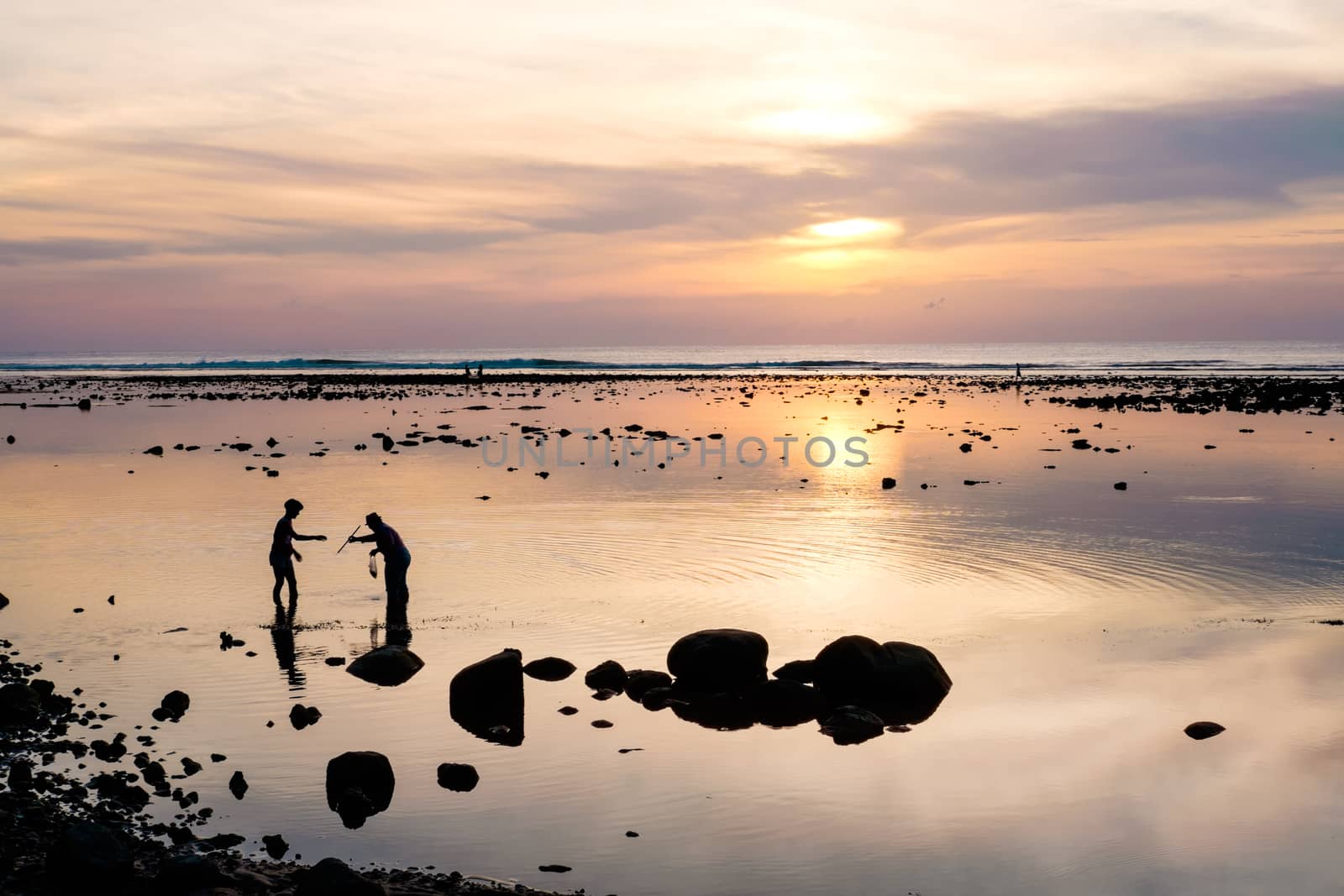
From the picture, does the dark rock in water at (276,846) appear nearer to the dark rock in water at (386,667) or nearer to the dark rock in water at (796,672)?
the dark rock in water at (386,667)

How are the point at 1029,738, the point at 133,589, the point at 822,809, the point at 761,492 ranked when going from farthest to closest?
the point at 761,492, the point at 133,589, the point at 1029,738, the point at 822,809

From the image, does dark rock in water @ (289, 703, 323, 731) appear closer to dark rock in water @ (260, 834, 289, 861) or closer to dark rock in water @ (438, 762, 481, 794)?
dark rock in water @ (438, 762, 481, 794)

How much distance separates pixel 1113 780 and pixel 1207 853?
1.80 meters

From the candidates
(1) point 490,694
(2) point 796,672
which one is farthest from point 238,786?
(2) point 796,672

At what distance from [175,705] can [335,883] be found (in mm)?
6453

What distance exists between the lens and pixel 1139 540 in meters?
27.5

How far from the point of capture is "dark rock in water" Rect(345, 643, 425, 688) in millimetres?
17047

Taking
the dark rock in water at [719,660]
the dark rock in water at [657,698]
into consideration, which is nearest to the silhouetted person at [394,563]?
the dark rock in water at [719,660]

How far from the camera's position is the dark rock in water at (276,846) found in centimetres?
1140

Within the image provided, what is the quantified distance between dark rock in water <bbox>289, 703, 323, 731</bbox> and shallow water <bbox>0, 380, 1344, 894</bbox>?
164 mm

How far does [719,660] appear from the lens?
54.9ft

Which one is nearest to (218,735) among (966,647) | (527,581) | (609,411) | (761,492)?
(527,581)

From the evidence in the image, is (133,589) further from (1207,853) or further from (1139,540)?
(1139,540)

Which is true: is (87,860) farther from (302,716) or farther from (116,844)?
(302,716)
